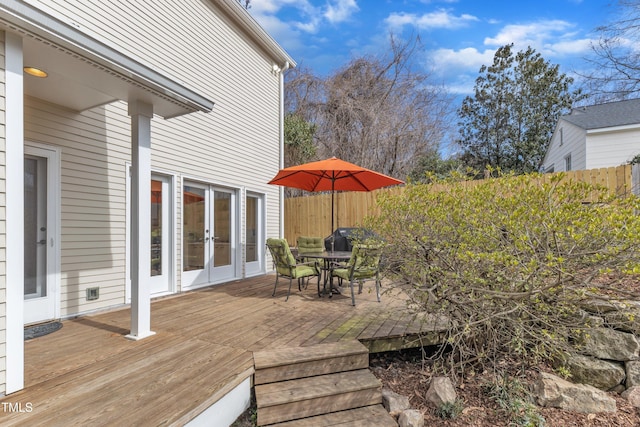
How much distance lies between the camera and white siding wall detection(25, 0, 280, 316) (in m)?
3.84

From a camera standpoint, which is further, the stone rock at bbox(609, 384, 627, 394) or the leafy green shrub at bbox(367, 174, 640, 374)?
the stone rock at bbox(609, 384, 627, 394)

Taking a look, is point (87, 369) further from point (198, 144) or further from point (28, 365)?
point (198, 144)

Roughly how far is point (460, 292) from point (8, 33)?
386 cm

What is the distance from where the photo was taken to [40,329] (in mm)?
3359

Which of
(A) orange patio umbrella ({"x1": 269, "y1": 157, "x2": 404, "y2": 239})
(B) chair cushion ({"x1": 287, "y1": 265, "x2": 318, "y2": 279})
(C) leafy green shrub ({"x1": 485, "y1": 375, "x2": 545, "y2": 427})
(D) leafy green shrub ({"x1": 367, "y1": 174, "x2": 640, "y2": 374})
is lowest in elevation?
(C) leafy green shrub ({"x1": 485, "y1": 375, "x2": 545, "y2": 427})

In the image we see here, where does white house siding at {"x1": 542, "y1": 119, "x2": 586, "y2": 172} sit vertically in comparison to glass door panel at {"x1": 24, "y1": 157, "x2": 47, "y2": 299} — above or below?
above

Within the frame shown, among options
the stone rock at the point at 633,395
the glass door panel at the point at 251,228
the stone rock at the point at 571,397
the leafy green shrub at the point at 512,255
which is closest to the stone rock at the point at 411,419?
the leafy green shrub at the point at 512,255

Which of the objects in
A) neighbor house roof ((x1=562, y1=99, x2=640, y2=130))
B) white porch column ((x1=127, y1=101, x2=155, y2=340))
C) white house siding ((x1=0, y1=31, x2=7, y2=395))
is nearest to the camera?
white house siding ((x1=0, y1=31, x2=7, y2=395))

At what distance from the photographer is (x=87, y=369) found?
A: 96.3 inches

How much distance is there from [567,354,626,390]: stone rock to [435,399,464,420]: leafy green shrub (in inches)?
54.1

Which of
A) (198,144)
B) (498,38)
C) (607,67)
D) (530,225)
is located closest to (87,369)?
(530,225)

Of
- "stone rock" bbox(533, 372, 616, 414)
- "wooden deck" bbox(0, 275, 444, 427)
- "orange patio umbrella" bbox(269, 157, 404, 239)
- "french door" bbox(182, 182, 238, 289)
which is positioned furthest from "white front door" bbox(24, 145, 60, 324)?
"stone rock" bbox(533, 372, 616, 414)

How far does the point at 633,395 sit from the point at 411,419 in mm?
2270

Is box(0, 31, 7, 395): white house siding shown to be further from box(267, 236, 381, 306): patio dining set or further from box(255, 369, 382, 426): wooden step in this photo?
box(267, 236, 381, 306): patio dining set
